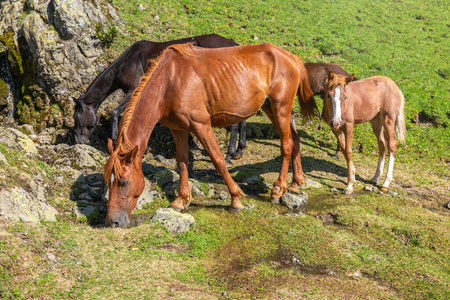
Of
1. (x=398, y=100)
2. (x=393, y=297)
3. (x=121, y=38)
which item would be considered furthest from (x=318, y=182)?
(x=121, y=38)

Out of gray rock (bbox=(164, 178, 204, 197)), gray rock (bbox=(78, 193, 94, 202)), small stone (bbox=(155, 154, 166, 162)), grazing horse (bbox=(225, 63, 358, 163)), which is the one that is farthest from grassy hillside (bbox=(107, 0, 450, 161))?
gray rock (bbox=(78, 193, 94, 202))

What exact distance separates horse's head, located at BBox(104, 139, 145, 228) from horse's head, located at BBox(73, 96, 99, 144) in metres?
5.12

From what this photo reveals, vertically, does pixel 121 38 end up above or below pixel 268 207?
above

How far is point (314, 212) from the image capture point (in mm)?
6906

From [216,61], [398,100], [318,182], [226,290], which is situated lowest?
[318,182]

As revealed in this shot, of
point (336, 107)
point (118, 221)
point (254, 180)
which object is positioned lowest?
point (254, 180)

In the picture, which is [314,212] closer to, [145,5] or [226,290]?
[226,290]

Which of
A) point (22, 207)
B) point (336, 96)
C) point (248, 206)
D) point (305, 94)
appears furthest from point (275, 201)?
point (22, 207)

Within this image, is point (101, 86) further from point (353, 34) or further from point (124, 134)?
point (353, 34)

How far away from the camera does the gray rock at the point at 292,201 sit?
7105mm

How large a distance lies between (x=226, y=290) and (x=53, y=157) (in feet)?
20.2

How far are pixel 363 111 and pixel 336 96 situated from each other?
1217 mm

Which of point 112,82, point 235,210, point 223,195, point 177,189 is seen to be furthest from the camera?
point 112,82

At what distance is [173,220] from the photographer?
5.70m
